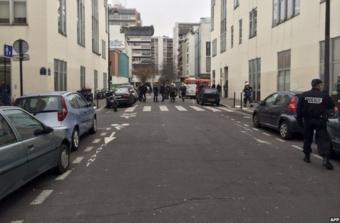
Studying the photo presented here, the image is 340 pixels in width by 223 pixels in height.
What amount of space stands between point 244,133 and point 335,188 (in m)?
7.81

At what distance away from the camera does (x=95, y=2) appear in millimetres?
51156

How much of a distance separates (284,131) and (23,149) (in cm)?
896

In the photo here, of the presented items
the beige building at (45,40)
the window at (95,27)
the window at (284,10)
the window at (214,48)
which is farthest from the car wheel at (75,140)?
the window at (214,48)

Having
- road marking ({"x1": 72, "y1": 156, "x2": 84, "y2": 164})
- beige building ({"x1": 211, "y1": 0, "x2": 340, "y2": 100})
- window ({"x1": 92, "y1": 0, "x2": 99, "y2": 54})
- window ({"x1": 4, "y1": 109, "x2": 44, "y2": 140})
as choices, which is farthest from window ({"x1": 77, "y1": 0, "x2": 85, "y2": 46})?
window ({"x1": 4, "y1": 109, "x2": 44, "y2": 140})

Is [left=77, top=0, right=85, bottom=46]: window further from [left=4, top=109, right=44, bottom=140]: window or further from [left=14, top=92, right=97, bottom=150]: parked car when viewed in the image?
[left=4, top=109, right=44, bottom=140]: window

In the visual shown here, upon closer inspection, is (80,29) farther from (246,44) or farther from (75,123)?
(75,123)

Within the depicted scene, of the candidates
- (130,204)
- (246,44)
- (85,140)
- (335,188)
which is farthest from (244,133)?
(246,44)

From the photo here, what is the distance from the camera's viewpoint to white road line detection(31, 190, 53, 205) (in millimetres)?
6398

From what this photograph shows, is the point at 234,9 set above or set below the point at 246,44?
above

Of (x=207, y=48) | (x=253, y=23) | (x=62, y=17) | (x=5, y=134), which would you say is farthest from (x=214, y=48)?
(x=5, y=134)

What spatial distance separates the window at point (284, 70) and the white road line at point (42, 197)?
75.1 ft

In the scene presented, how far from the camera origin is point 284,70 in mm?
28906

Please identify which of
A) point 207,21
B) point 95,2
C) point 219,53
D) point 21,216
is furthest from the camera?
point 207,21

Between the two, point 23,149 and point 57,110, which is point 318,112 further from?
point 57,110
